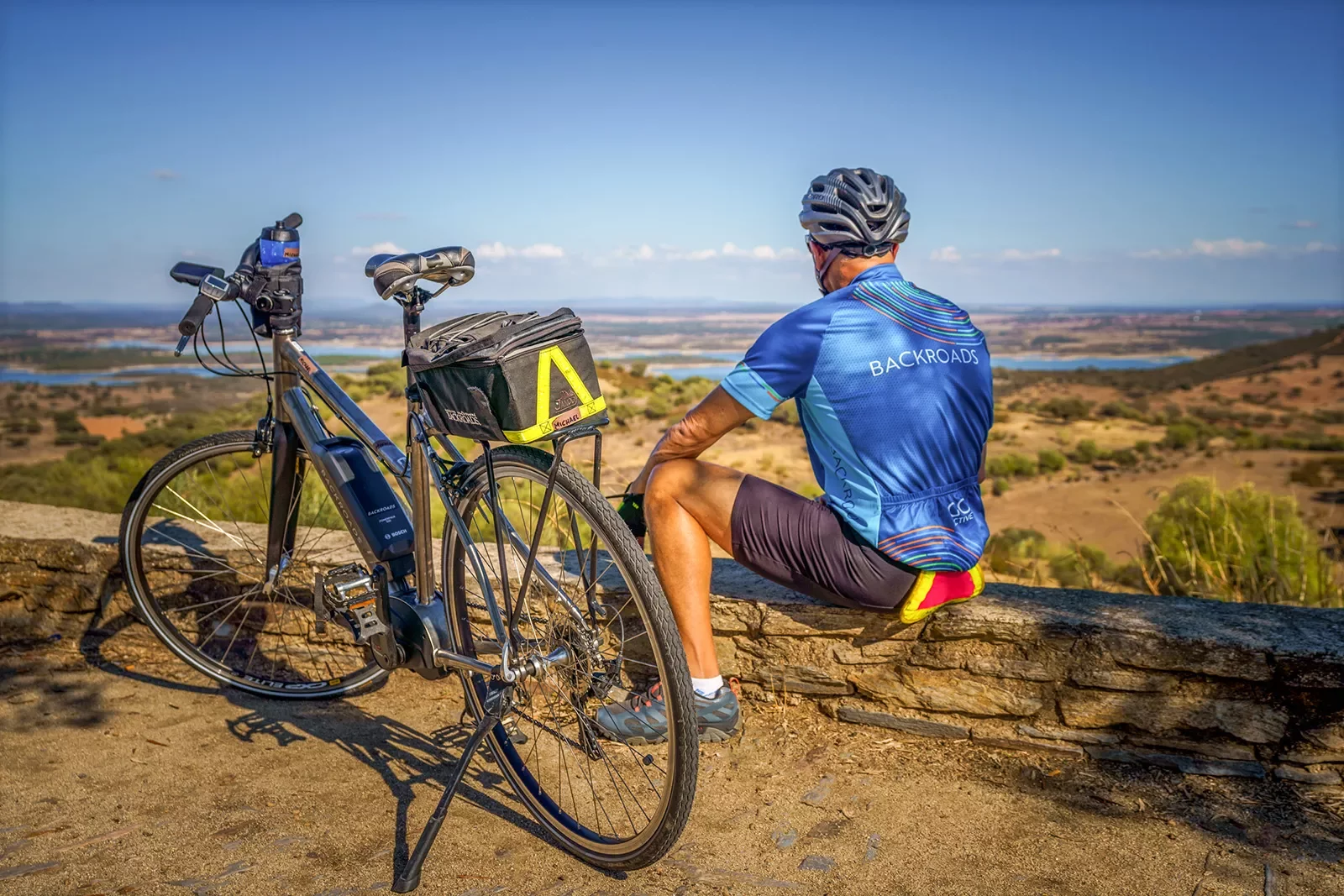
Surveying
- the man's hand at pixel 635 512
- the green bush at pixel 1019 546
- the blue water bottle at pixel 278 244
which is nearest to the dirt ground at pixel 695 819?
the man's hand at pixel 635 512

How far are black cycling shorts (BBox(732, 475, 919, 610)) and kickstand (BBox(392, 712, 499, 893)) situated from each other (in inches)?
33.9

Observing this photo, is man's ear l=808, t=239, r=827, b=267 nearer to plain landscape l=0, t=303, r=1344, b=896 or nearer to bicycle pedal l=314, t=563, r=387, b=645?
plain landscape l=0, t=303, r=1344, b=896

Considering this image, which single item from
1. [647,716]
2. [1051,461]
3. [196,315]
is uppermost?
[196,315]

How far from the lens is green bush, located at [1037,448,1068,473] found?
26.2 metres

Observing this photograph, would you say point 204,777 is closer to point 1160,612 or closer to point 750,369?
point 750,369

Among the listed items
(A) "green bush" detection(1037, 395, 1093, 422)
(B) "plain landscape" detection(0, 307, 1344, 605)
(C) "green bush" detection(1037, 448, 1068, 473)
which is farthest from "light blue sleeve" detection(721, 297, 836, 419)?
(A) "green bush" detection(1037, 395, 1093, 422)

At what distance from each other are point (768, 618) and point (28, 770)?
7.57ft

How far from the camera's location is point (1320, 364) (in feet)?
169

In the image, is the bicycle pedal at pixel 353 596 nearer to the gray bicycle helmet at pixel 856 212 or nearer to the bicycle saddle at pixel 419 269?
the bicycle saddle at pixel 419 269

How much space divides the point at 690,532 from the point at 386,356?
5.63 meters

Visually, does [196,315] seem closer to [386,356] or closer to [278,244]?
[278,244]

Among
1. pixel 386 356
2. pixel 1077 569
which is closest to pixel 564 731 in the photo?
pixel 386 356

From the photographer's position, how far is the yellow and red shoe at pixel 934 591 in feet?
8.68

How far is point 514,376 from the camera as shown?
209 centimetres
